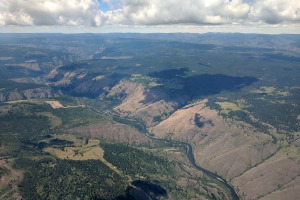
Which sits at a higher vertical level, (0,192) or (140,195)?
(0,192)

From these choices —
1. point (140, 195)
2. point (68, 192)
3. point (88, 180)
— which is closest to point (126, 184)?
point (140, 195)

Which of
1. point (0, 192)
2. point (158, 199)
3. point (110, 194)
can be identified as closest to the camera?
point (0, 192)

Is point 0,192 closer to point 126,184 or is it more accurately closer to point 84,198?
point 84,198

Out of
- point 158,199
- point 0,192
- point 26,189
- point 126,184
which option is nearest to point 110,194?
point 126,184

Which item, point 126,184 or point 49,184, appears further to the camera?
point 126,184

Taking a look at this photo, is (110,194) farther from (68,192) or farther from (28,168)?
(28,168)

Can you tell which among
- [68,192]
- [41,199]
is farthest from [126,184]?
[41,199]

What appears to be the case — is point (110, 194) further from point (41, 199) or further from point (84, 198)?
point (41, 199)

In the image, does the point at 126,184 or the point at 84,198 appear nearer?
the point at 84,198

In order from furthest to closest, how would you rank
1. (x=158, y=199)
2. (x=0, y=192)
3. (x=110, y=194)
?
(x=158, y=199) → (x=110, y=194) → (x=0, y=192)
